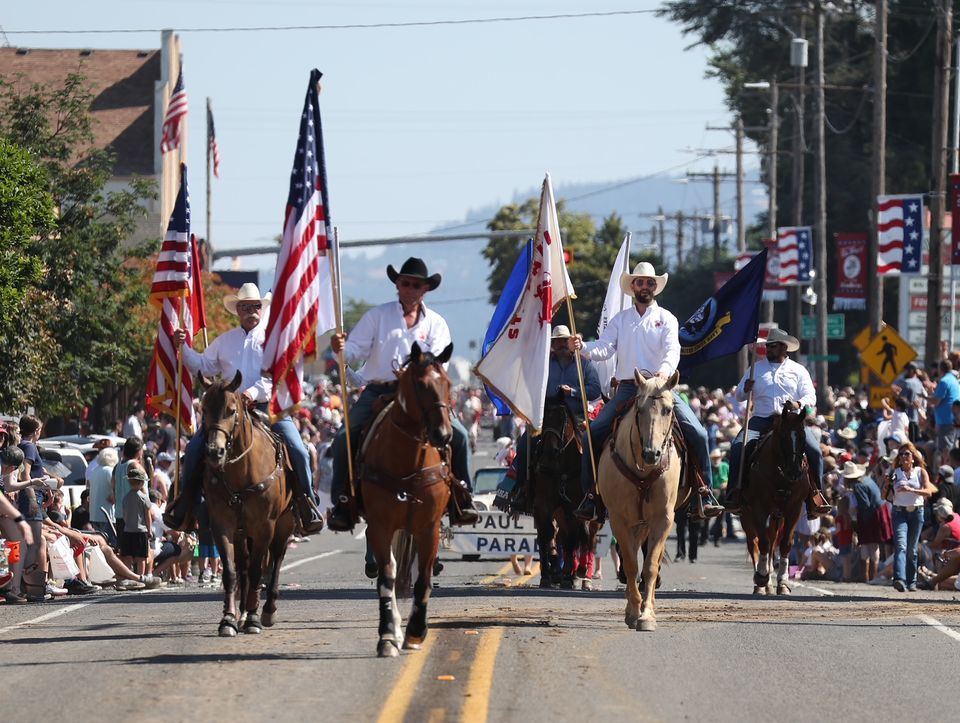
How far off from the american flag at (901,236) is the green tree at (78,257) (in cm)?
1694

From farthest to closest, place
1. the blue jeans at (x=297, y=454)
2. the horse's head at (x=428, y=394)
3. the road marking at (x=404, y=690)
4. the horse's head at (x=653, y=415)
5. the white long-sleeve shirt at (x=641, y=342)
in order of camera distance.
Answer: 1. the white long-sleeve shirt at (x=641, y=342)
2. the blue jeans at (x=297, y=454)
3. the horse's head at (x=653, y=415)
4. the horse's head at (x=428, y=394)
5. the road marking at (x=404, y=690)

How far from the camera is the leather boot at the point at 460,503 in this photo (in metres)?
14.4

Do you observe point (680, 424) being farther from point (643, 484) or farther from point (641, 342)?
point (643, 484)

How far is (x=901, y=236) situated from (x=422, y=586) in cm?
2679

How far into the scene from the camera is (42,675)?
41.9 feet

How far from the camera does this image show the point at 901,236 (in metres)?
38.5

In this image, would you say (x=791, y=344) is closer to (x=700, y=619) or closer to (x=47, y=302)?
(x=700, y=619)

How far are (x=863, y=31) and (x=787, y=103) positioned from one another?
6.51 metres

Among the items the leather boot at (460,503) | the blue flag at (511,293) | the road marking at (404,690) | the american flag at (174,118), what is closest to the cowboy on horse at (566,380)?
the blue flag at (511,293)

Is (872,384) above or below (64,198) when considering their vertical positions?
below

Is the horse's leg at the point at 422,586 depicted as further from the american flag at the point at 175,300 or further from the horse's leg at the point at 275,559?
the american flag at the point at 175,300

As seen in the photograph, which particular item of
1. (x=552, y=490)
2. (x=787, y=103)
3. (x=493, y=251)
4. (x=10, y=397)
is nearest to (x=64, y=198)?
(x=10, y=397)

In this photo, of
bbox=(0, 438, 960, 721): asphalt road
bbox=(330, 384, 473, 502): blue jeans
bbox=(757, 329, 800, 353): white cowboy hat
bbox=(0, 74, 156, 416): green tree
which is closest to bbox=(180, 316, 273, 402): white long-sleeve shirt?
bbox=(330, 384, 473, 502): blue jeans

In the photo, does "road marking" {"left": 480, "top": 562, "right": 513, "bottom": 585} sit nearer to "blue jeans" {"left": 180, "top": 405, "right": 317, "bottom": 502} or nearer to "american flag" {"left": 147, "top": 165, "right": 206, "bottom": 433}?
"american flag" {"left": 147, "top": 165, "right": 206, "bottom": 433}
